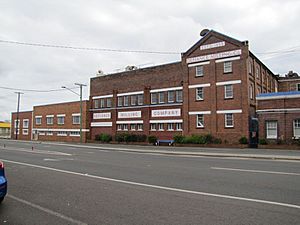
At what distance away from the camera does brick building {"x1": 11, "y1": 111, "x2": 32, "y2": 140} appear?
196 feet

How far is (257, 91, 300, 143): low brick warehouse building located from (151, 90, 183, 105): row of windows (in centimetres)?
1048

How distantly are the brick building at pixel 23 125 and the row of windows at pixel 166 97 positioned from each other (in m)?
32.8

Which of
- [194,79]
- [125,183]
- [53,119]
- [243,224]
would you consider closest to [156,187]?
[125,183]

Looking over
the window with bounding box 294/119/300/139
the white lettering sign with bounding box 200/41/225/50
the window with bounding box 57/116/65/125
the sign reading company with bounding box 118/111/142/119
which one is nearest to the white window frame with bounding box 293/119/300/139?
the window with bounding box 294/119/300/139

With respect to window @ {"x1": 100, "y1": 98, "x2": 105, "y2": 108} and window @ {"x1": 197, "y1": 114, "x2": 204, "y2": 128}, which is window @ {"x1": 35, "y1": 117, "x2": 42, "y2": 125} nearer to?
window @ {"x1": 100, "y1": 98, "x2": 105, "y2": 108}

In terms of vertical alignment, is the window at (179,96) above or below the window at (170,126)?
above

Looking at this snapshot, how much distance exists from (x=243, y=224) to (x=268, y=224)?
0.42m

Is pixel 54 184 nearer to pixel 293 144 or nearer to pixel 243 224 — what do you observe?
pixel 243 224

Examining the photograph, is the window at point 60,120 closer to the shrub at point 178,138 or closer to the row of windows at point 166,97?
the row of windows at point 166,97

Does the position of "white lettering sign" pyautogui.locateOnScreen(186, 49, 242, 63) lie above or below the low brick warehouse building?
above

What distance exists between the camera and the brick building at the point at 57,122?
47.4 m

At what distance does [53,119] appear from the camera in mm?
53188

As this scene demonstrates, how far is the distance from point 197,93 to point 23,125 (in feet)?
143

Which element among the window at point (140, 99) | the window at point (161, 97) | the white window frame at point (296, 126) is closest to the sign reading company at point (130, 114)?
the window at point (140, 99)
